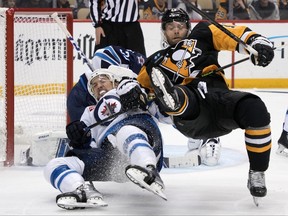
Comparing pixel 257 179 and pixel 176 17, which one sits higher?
pixel 176 17

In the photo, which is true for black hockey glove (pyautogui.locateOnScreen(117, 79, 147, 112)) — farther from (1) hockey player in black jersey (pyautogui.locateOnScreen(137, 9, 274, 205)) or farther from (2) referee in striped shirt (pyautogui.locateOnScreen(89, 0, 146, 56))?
(2) referee in striped shirt (pyautogui.locateOnScreen(89, 0, 146, 56))

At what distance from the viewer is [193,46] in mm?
3322

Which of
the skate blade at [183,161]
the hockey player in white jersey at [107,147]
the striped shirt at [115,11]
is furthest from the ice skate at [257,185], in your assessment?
the striped shirt at [115,11]

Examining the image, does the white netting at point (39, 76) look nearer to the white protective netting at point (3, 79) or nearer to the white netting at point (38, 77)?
the white netting at point (38, 77)

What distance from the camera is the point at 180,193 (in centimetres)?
342

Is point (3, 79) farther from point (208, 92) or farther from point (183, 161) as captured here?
point (208, 92)

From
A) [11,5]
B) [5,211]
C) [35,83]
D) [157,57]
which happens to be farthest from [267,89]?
[5,211]

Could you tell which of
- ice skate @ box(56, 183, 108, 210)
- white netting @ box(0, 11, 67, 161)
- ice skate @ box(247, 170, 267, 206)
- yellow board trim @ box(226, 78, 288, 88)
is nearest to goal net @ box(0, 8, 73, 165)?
white netting @ box(0, 11, 67, 161)

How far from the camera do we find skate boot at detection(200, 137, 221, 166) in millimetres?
4152

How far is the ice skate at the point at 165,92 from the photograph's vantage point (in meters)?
2.90

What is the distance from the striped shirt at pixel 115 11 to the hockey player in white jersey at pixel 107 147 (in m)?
2.23

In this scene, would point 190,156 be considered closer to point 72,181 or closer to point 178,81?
point 178,81

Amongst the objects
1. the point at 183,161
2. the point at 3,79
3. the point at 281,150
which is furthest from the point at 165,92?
the point at 281,150

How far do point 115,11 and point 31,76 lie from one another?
0.94 m
